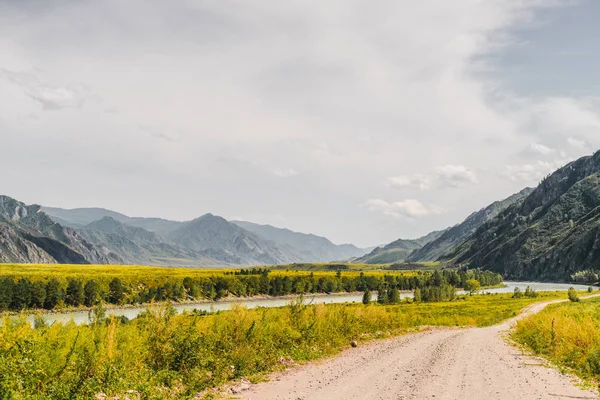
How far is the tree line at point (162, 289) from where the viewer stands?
9019cm

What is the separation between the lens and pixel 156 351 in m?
19.4

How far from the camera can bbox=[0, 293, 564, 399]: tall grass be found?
13.4 meters

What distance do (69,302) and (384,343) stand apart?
87785mm

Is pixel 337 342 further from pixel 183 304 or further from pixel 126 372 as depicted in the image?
pixel 183 304

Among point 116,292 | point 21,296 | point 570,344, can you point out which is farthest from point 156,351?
point 116,292

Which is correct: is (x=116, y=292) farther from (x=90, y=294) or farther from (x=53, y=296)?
(x=53, y=296)

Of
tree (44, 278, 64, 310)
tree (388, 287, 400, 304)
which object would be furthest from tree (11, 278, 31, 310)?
tree (388, 287, 400, 304)

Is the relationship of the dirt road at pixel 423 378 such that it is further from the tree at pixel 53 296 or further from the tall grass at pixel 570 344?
the tree at pixel 53 296

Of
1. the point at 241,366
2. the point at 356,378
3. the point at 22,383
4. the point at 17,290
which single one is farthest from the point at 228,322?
the point at 17,290

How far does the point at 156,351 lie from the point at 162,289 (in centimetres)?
10395

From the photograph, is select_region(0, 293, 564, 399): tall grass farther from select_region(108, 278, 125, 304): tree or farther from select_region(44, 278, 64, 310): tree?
select_region(108, 278, 125, 304): tree

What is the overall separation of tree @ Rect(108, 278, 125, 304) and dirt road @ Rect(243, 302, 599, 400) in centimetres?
9390

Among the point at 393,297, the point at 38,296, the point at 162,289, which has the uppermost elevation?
the point at 393,297

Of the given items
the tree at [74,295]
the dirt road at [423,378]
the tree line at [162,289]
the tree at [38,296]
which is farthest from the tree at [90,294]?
the dirt road at [423,378]
